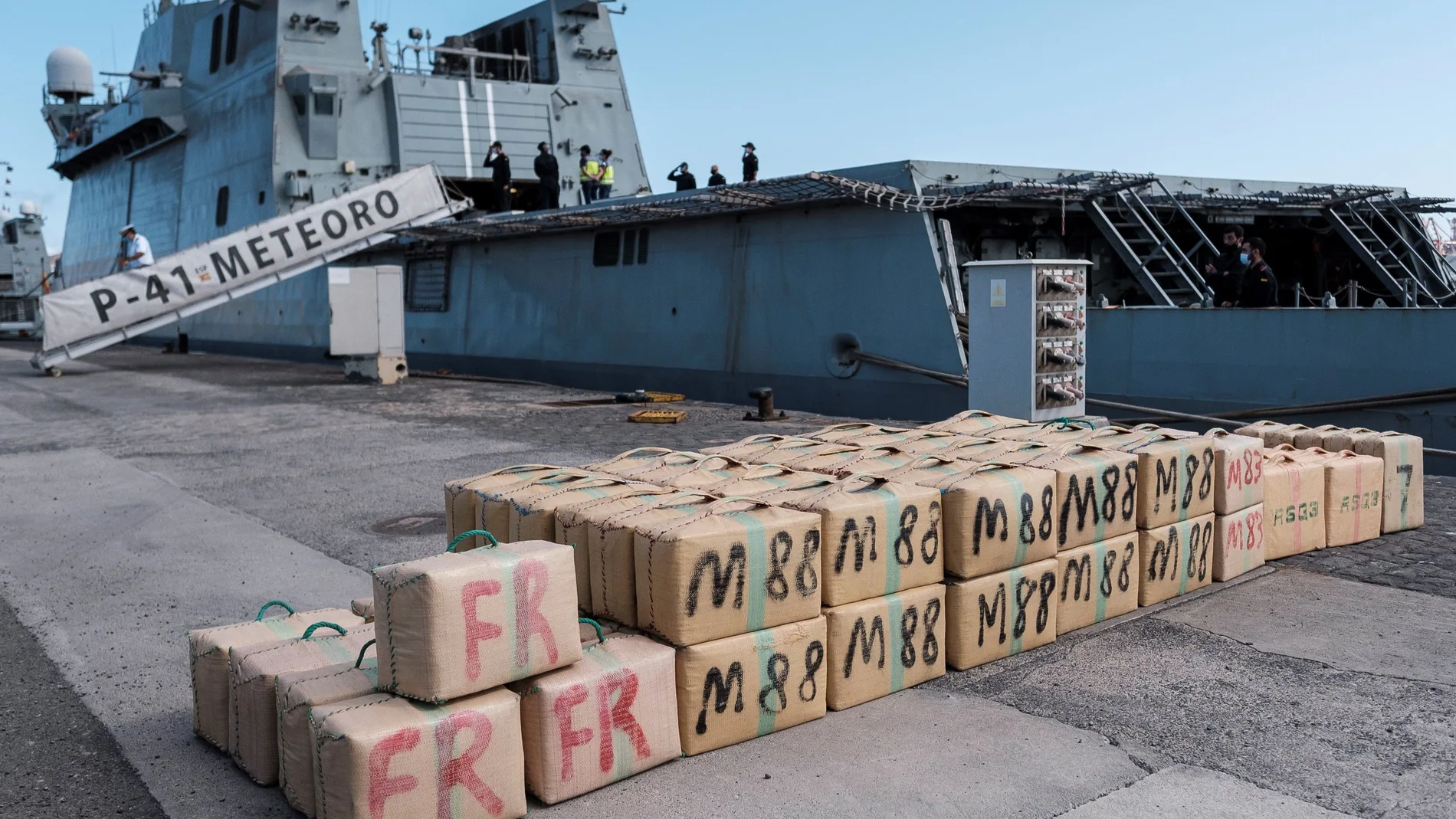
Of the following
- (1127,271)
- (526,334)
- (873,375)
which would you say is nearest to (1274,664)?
(873,375)

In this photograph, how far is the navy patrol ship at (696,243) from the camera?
11477 mm

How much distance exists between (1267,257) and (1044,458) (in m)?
12.5

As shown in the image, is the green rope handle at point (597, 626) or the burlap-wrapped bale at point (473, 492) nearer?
the green rope handle at point (597, 626)

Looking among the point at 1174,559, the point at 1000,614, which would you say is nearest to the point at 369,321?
the point at 1174,559

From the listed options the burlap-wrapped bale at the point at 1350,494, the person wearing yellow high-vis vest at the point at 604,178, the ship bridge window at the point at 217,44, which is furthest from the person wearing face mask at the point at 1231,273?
the ship bridge window at the point at 217,44

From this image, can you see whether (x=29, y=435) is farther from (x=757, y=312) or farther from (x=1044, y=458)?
(x=1044, y=458)

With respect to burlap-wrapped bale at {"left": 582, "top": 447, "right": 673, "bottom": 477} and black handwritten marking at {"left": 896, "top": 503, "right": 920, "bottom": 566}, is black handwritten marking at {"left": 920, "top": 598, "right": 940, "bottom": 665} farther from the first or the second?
burlap-wrapped bale at {"left": 582, "top": 447, "right": 673, "bottom": 477}

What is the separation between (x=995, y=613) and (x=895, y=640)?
537 mm

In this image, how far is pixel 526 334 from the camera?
20.0 meters

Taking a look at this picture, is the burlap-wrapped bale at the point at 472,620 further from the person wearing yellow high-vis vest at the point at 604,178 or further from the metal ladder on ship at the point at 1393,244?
the person wearing yellow high-vis vest at the point at 604,178

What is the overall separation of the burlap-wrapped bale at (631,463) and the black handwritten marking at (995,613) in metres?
1.57

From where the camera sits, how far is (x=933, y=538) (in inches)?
178

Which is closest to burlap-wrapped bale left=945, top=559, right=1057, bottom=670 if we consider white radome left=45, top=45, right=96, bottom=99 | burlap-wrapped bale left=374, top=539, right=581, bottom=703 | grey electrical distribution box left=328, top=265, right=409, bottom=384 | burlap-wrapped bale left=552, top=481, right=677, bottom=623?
burlap-wrapped bale left=552, top=481, right=677, bottom=623

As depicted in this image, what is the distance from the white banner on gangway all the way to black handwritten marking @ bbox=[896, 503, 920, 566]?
17.7 m
